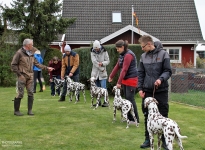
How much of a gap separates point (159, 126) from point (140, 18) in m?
26.0

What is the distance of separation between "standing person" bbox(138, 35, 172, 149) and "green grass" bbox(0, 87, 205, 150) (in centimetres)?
84

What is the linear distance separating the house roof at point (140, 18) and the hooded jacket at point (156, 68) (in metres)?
21.7

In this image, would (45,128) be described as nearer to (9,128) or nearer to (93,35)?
(9,128)

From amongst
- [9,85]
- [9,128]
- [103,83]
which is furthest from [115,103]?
[9,85]

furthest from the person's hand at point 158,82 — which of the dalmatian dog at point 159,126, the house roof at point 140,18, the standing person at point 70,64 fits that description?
the house roof at point 140,18

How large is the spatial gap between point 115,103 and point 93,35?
21398 mm

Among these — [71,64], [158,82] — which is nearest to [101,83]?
[71,64]

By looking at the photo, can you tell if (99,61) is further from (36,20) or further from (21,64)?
(36,20)

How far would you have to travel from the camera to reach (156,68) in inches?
226

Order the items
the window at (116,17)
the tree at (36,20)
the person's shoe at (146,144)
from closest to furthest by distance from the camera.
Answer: the person's shoe at (146,144)
the tree at (36,20)
the window at (116,17)

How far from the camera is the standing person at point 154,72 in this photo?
5684mm

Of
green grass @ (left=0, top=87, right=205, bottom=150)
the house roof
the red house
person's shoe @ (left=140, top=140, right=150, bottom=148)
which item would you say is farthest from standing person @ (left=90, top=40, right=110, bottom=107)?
the house roof

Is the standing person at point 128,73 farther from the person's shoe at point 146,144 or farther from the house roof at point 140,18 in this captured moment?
the house roof at point 140,18

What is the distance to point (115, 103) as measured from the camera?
792 cm
